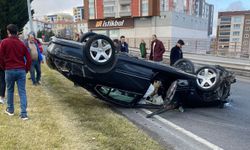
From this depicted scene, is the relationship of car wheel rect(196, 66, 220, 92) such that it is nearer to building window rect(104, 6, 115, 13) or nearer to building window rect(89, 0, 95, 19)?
building window rect(104, 6, 115, 13)

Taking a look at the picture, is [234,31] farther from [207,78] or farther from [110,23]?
[207,78]

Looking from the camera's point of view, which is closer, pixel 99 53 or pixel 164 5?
pixel 99 53

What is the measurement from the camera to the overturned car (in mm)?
5863

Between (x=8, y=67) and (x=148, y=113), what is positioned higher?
(x=8, y=67)

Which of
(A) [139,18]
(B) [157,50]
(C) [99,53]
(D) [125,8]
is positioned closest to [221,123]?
(C) [99,53]

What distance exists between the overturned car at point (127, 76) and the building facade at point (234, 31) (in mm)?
14342

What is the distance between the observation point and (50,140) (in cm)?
425

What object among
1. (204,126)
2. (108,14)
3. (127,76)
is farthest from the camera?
(108,14)

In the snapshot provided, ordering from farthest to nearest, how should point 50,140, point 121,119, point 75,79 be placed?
point 75,79 < point 121,119 < point 50,140

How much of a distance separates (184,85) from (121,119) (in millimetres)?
1741

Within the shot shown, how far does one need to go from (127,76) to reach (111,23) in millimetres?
47829

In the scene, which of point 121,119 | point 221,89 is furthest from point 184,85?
point 121,119

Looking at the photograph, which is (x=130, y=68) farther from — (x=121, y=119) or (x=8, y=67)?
(x=8, y=67)

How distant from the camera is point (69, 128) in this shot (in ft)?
15.9
